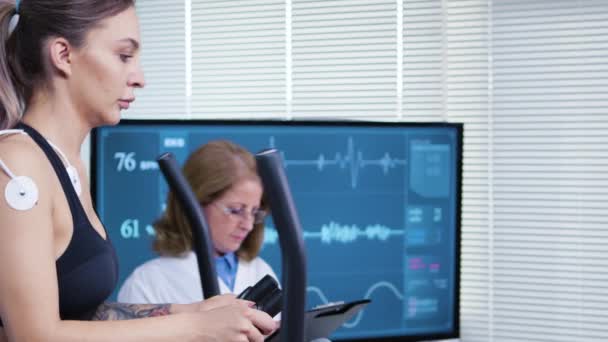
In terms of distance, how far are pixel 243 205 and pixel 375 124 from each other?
0.70 meters

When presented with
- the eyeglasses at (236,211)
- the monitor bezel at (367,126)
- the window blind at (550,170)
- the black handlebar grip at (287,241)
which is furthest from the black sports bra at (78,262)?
the window blind at (550,170)

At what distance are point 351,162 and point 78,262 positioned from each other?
2010 mm

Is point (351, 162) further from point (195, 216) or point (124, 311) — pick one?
point (124, 311)

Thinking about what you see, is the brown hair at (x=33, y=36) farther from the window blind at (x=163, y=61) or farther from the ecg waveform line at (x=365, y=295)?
the window blind at (x=163, y=61)

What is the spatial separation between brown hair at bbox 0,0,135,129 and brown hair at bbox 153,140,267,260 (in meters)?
1.42

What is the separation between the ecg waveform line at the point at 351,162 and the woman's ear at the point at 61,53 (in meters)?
1.87

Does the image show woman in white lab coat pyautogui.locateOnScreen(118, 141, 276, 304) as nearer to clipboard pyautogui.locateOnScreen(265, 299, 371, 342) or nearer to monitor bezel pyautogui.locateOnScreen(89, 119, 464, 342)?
monitor bezel pyautogui.locateOnScreen(89, 119, 464, 342)

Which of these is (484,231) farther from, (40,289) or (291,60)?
(40,289)

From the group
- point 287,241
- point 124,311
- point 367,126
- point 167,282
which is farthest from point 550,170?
point 287,241

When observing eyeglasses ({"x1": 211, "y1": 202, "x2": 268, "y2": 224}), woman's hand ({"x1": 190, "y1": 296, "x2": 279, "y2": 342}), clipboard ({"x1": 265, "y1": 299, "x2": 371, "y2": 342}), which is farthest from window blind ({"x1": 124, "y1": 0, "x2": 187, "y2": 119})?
woman's hand ({"x1": 190, "y1": 296, "x2": 279, "y2": 342})

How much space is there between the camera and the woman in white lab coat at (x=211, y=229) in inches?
112

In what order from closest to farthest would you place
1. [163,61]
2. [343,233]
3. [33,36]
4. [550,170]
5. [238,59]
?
[33,36]
[343,233]
[550,170]
[238,59]
[163,61]

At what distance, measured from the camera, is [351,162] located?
10.8 feet

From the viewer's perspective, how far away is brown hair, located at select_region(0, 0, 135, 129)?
1378 mm
